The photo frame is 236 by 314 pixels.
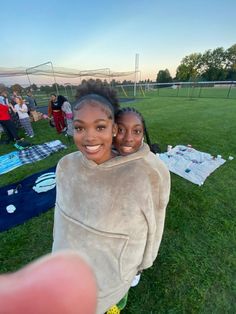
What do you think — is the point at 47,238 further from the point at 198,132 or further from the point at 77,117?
the point at 198,132

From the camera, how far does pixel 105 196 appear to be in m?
1.12

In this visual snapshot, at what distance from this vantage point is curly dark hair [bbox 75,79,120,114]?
1.27 meters

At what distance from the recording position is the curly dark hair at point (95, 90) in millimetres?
1271

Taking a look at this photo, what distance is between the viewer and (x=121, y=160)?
3.72 feet

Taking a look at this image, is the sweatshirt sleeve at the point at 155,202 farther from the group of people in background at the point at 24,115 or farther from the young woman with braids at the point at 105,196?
the group of people in background at the point at 24,115

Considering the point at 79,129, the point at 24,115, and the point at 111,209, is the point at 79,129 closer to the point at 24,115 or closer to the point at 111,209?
the point at 111,209

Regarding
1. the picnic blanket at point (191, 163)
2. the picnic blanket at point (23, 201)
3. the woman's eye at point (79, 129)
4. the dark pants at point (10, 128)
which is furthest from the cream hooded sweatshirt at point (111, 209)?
the dark pants at point (10, 128)

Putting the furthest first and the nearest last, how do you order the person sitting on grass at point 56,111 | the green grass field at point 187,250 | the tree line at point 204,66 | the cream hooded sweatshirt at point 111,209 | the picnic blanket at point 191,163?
the tree line at point 204,66 < the person sitting on grass at point 56,111 < the picnic blanket at point 191,163 < the green grass field at point 187,250 < the cream hooded sweatshirt at point 111,209

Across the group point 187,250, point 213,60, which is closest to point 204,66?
point 213,60

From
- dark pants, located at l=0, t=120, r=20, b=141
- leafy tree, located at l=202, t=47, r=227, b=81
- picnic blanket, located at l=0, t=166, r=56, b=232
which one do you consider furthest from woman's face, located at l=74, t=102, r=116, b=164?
leafy tree, located at l=202, t=47, r=227, b=81

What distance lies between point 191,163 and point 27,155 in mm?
4422

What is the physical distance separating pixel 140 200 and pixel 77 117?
629 mm

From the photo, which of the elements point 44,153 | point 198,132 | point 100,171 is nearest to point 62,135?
point 44,153

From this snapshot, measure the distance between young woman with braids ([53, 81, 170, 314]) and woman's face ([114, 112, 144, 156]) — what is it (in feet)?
1.08
